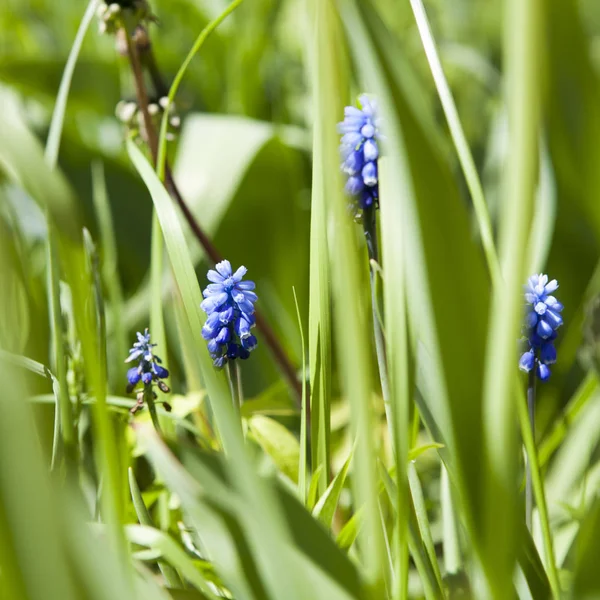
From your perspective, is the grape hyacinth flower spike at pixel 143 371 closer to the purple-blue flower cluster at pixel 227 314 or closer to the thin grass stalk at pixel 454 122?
the purple-blue flower cluster at pixel 227 314

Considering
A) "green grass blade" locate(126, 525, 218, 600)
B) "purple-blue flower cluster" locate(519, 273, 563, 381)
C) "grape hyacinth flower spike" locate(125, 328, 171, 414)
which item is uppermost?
"grape hyacinth flower spike" locate(125, 328, 171, 414)

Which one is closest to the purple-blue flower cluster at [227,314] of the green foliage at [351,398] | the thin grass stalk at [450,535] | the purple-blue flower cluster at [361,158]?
the green foliage at [351,398]

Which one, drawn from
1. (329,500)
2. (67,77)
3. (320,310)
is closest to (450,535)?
(329,500)

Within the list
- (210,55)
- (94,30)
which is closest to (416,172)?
(210,55)

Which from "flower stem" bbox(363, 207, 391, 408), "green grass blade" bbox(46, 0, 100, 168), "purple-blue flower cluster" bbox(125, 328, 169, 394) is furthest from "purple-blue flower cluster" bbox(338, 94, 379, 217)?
"green grass blade" bbox(46, 0, 100, 168)

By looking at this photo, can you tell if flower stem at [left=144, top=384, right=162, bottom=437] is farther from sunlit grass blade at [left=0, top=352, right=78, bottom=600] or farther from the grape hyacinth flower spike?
sunlit grass blade at [left=0, top=352, right=78, bottom=600]

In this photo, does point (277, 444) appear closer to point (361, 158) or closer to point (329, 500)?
point (329, 500)

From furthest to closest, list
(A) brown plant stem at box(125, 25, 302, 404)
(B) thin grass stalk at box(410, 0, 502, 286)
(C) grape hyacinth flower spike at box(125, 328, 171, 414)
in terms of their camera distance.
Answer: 1. (A) brown plant stem at box(125, 25, 302, 404)
2. (C) grape hyacinth flower spike at box(125, 328, 171, 414)
3. (B) thin grass stalk at box(410, 0, 502, 286)
